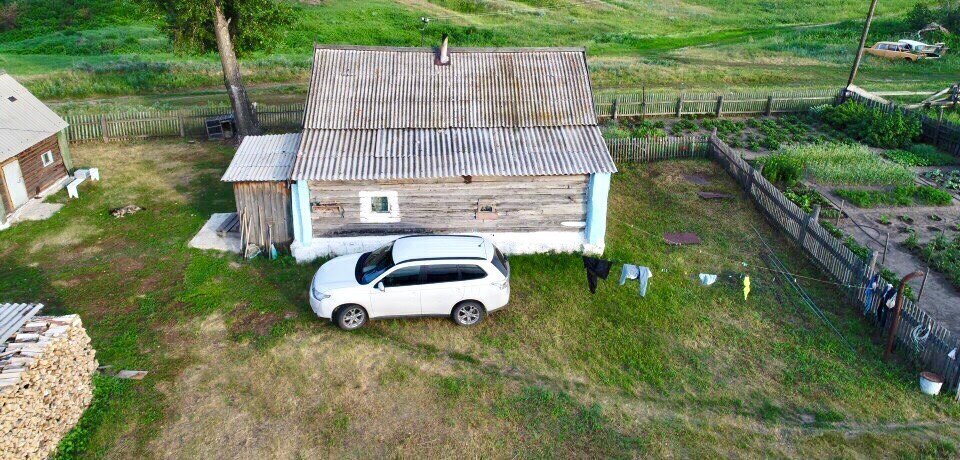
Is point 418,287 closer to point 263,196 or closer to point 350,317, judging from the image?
point 350,317

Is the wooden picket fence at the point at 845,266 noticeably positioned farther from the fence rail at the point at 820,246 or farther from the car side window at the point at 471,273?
the car side window at the point at 471,273

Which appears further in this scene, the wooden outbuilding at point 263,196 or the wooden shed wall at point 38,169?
the wooden shed wall at point 38,169

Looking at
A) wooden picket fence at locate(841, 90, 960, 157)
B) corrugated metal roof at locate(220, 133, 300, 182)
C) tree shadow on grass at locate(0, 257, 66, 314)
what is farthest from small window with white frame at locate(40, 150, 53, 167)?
wooden picket fence at locate(841, 90, 960, 157)

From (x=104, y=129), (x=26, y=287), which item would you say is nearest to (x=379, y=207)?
(x=26, y=287)

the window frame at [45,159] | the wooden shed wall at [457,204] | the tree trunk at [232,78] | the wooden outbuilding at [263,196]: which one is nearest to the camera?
the wooden shed wall at [457,204]

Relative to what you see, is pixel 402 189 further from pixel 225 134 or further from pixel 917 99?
pixel 917 99

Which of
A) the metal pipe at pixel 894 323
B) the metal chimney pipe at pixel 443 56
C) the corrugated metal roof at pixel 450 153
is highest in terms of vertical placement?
the metal chimney pipe at pixel 443 56

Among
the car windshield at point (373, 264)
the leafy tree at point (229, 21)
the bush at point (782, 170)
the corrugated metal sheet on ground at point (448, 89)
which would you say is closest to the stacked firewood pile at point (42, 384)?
the car windshield at point (373, 264)
